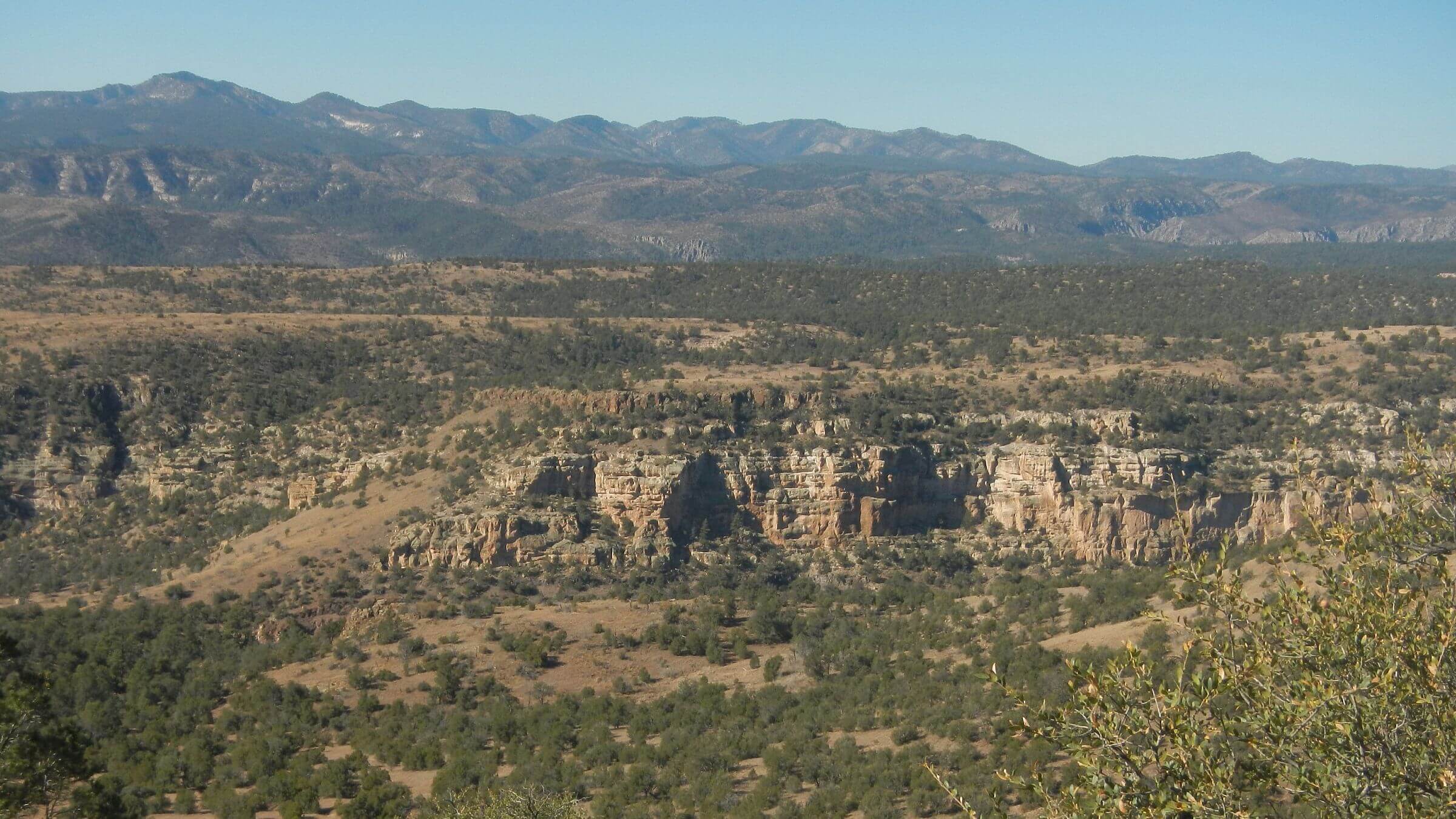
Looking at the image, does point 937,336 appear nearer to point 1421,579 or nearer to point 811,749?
point 811,749

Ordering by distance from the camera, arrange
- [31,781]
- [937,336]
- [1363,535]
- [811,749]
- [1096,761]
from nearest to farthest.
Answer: [1096,761] < [1363,535] < [31,781] < [811,749] < [937,336]

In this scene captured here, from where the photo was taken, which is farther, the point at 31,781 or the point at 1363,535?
the point at 31,781

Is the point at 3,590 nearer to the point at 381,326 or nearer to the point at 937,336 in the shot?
the point at 381,326

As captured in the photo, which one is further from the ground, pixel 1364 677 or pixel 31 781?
pixel 1364 677

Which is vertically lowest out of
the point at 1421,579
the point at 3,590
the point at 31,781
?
the point at 3,590

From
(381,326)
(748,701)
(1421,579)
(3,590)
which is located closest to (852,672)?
(748,701)

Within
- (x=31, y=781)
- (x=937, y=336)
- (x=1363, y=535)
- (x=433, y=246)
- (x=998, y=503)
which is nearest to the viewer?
(x=1363, y=535)

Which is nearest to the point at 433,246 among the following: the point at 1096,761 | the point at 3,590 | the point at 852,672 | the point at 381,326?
the point at 381,326
